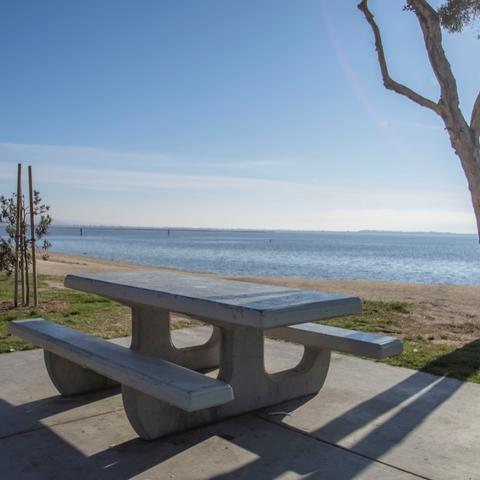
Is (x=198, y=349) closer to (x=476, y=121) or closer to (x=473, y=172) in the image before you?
(x=473, y=172)

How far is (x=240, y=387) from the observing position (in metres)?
3.98

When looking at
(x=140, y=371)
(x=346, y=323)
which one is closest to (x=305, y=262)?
(x=346, y=323)

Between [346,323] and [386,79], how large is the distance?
11.0ft

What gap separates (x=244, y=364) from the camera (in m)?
3.96

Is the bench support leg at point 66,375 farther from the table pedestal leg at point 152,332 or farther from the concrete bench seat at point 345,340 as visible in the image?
the concrete bench seat at point 345,340

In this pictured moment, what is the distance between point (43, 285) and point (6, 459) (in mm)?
9343

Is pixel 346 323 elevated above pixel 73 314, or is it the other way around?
pixel 73 314

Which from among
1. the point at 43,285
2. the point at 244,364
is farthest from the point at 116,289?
the point at 43,285

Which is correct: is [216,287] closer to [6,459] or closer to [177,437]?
[177,437]

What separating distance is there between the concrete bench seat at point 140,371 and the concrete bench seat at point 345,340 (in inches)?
51.0

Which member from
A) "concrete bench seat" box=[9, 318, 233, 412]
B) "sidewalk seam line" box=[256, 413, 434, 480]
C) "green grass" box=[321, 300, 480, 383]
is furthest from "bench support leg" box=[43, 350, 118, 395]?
"green grass" box=[321, 300, 480, 383]

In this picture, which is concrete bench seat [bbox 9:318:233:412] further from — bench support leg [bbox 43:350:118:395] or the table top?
the table top

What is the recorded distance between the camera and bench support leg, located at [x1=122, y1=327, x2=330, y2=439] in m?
3.45

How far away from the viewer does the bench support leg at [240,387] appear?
11.3 ft
